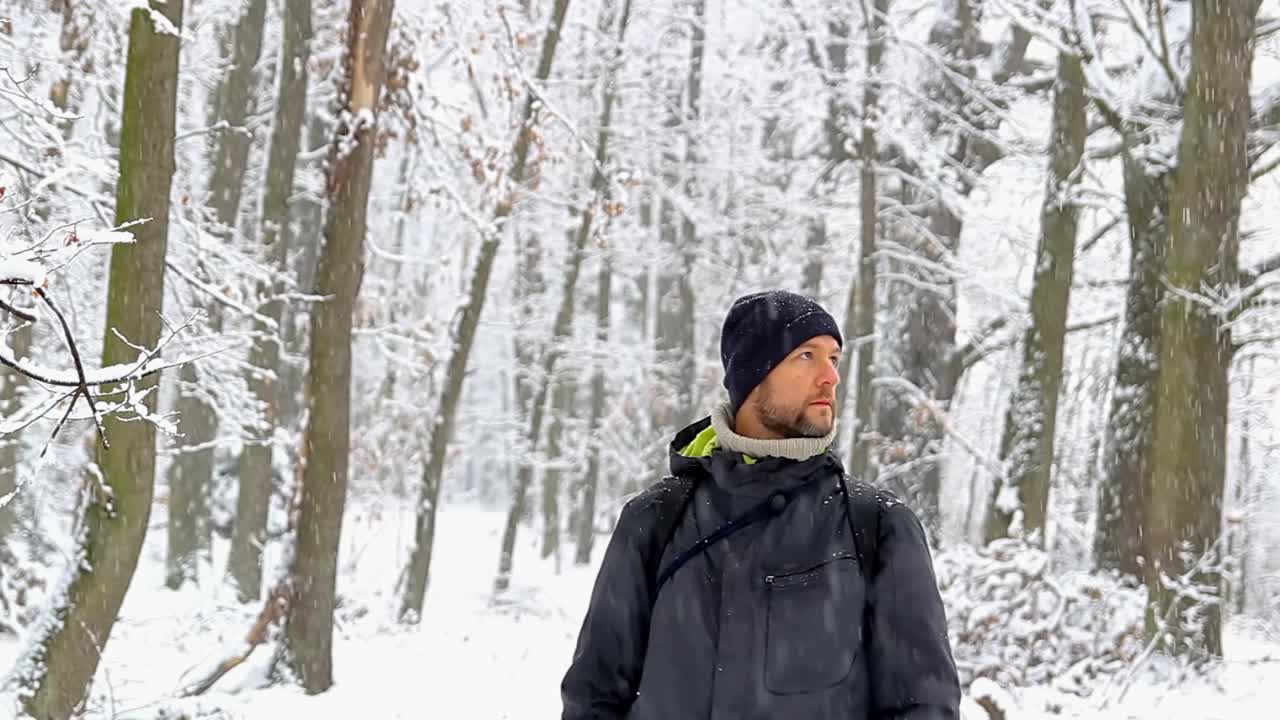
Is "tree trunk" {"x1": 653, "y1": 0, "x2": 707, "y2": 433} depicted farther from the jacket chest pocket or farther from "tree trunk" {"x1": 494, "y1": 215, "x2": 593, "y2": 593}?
the jacket chest pocket

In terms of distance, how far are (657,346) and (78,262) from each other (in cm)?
1909

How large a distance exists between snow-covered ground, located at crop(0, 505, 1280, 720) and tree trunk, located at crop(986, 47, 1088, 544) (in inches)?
87.4

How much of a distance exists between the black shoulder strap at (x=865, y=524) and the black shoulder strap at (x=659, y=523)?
0.41m

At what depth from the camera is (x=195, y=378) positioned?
1400 centimetres

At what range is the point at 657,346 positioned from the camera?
27453mm

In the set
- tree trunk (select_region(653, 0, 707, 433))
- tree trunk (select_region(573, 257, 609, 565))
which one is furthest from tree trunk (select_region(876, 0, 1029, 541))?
tree trunk (select_region(573, 257, 609, 565))

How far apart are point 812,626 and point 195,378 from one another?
41.8 ft

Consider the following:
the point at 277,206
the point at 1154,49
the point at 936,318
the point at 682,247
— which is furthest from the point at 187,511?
the point at 1154,49

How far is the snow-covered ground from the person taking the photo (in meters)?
7.84

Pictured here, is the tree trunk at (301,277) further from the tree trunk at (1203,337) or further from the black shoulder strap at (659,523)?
the black shoulder strap at (659,523)

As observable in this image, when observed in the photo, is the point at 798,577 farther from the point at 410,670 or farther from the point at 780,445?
the point at 410,670

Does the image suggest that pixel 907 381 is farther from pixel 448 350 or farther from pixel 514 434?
pixel 514 434

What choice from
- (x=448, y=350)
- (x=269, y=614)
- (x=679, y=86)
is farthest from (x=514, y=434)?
(x=269, y=614)

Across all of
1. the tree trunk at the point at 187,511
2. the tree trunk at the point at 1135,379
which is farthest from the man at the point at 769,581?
the tree trunk at the point at 187,511
